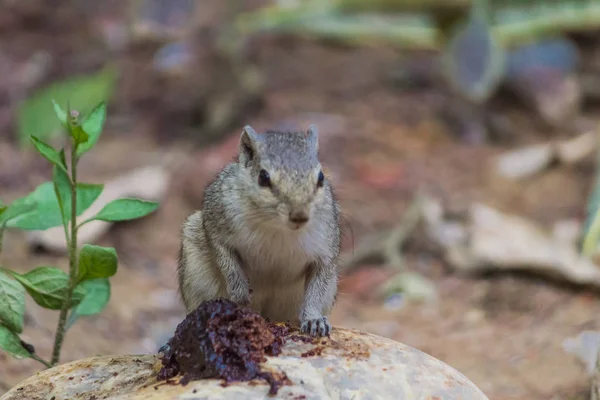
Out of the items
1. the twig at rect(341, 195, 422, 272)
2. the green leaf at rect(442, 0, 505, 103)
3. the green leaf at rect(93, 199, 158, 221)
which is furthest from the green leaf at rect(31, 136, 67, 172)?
the green leaf at rect(442, 0, 505, 103)

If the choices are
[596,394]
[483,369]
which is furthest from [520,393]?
[596,394]

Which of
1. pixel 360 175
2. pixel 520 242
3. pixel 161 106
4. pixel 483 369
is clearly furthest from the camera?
pixel 161 106

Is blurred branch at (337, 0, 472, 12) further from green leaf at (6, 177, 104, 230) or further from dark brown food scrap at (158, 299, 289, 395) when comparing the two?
dark brown food scrap at (158, 299, 289, 395)

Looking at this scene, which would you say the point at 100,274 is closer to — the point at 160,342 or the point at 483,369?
the point at 160,342

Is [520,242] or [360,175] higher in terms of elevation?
[360,175]

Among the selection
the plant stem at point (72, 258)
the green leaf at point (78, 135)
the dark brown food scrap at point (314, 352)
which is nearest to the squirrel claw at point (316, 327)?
the dark brown food scrap at point (314, 352)
